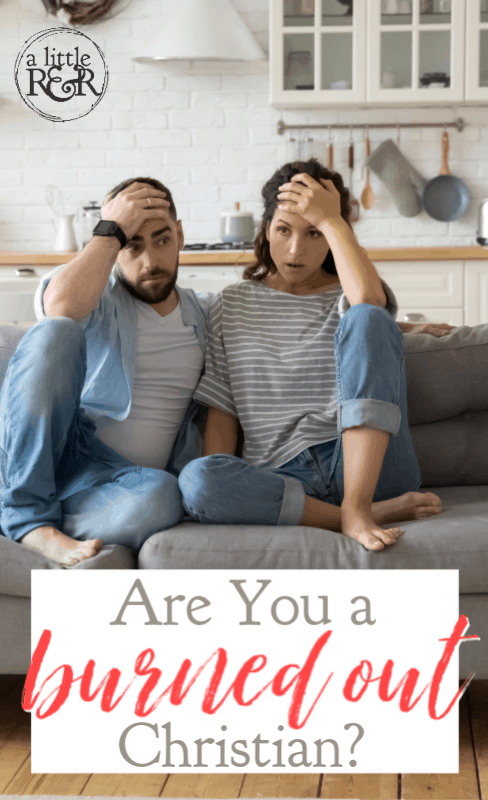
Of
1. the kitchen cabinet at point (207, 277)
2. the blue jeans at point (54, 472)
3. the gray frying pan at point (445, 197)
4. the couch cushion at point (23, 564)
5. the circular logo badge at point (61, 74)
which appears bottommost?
the couch cushion at point (23, 564)

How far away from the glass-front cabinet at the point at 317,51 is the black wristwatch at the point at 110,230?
2.48m

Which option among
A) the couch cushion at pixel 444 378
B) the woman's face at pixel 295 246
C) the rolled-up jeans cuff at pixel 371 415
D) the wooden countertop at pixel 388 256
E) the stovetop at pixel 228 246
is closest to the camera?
the rolled-up jeans cuff at pixel 371 415

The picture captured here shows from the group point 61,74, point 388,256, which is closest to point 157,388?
point 388,256

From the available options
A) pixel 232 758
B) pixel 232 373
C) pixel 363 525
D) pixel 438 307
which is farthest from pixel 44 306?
pixel 438 307

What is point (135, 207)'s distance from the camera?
1.59m

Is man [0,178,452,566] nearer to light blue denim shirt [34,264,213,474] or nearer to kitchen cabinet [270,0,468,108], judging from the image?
light blue denim shirt [34,264,213,474]

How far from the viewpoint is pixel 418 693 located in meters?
1.21

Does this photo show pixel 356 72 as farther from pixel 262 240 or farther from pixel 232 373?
pixel 232 373

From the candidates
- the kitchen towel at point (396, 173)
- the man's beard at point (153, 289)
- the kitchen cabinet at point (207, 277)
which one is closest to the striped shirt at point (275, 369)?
the man's beard at point (153, 289)

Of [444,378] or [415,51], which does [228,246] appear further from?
[444,378]

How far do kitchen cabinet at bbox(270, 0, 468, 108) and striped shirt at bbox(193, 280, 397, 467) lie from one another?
241 centimetres

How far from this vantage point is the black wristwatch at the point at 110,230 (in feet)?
5.08

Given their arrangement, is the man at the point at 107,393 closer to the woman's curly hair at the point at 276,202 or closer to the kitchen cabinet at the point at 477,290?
the woman's curly hair at the point at 276,202

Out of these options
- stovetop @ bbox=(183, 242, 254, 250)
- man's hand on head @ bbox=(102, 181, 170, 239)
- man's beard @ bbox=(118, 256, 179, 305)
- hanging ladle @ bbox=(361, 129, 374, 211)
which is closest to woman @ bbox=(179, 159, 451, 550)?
man's beard @ bbox=(118, 256, 179, 305)
